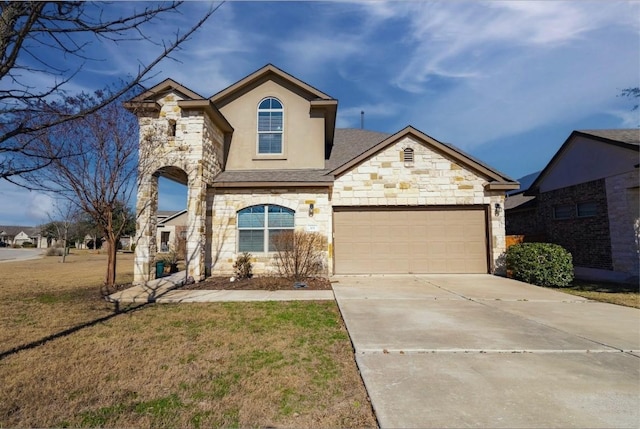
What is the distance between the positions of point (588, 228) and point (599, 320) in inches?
355

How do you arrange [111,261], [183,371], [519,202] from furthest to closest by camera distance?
[519,202]
[111,261]
[183,371]

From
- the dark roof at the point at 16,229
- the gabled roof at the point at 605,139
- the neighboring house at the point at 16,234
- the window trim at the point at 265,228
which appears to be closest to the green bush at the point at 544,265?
the gabled roof at the point at 605,139

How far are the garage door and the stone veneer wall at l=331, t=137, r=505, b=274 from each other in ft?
1.41

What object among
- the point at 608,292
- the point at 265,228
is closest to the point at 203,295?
the point at 265,228

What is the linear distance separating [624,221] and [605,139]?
10.5ft

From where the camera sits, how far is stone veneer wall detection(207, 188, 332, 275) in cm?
1166

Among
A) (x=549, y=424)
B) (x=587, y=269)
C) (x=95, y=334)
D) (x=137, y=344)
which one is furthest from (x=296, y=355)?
(x=587, y=269)

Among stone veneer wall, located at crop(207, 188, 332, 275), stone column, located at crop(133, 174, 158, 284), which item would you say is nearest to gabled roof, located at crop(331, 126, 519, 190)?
stone veneer wall, located at crop(207, 188, 332, 275)

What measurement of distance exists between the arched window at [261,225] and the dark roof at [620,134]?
12665 mm

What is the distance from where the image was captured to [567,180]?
14.1 m

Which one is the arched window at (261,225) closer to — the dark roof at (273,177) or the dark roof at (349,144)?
the dark roof at (273,177)

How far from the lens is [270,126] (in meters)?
13.3

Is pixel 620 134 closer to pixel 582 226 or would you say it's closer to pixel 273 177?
pixel 582 226

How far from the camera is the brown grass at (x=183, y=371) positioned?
116 inches
